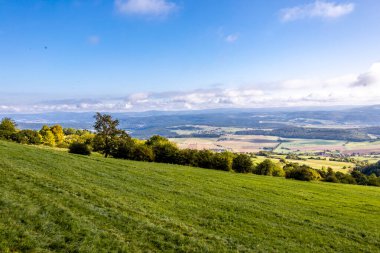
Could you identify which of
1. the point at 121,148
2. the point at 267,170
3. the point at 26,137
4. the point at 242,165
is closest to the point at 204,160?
the point at 242,165

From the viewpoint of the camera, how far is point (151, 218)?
1991 centimetres

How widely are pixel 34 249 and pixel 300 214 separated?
24742 millimetres

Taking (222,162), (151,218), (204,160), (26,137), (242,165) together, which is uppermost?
(26,137)

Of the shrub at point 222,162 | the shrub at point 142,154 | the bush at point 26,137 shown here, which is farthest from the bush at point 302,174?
the bush at point 26,137

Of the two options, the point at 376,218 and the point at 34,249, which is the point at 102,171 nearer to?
the point at 34,249

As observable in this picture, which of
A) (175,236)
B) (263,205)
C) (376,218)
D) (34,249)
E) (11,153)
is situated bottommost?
(376,218)

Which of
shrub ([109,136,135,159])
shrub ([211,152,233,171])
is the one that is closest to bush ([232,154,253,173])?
shrub ([211,152,233,171])

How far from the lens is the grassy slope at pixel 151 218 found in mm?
14875

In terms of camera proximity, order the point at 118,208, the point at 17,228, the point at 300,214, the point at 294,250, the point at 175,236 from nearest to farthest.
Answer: the point at 17,228, the point at 175,236, the point at 294,250, the point at 118,208, the point at 300,214

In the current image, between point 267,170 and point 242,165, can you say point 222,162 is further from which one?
point 267,170

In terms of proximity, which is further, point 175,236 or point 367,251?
point 367,251

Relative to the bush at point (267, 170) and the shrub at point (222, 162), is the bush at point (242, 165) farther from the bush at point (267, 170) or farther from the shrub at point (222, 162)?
the bush at point (267, 170)

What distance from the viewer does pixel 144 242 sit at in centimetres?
A: 1568

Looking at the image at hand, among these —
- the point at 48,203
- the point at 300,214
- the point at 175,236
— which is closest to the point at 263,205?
the point at 300,214
